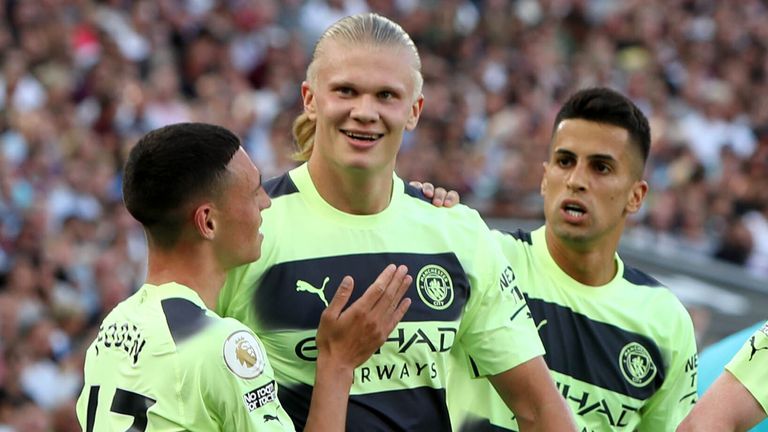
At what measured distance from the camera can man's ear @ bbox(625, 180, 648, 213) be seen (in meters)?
5.92

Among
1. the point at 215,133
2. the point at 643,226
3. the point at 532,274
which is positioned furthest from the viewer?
the point at 643,226

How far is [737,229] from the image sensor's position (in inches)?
623

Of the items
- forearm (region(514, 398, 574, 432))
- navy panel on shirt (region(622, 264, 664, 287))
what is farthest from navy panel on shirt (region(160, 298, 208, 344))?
navy panel on shirt (region(622, 264, 664, 287))

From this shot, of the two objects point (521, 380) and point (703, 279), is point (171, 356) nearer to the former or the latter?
point (521, 380)

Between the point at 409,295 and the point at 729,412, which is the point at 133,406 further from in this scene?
the point at 729,412

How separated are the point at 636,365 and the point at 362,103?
178cm

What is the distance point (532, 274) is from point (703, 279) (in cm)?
912

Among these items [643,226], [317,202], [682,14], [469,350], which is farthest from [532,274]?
[682,14]

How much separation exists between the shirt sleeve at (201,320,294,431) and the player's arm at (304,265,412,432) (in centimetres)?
38

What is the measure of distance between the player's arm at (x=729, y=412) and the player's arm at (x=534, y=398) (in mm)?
453

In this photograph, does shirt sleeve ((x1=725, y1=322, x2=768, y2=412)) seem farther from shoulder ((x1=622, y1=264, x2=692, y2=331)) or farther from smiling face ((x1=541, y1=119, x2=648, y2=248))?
smiling face ((x1=541, y1=119, x2=648, y2=248))

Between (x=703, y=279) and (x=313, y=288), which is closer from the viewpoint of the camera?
(x=313, y=288)

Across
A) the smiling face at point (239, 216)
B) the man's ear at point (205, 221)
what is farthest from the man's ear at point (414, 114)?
the man's ear at point (205, 221)

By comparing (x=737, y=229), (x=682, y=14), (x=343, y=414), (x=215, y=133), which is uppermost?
(x=682, y=14)
